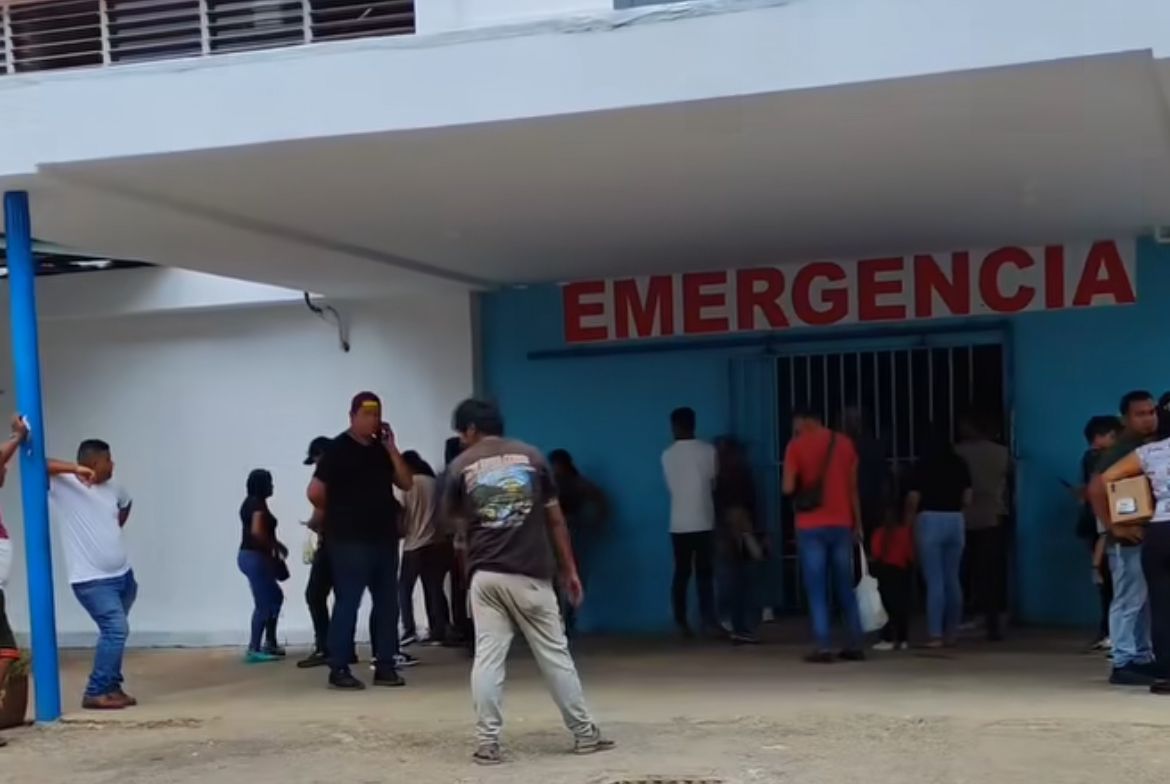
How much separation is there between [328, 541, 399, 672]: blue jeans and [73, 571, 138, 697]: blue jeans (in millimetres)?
1189

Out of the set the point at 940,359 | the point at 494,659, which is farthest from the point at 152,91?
the point at 940,359

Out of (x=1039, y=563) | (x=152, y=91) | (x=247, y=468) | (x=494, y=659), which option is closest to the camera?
(x=494, y=659)

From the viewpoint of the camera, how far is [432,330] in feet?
38.1

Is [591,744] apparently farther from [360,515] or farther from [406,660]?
[406,660]

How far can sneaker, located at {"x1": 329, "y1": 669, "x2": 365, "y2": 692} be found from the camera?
8.60m

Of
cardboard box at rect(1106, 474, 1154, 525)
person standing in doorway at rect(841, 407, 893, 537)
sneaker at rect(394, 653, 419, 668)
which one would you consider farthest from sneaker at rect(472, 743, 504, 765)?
person standing in doorway at rect(841, 407, 893, 537)

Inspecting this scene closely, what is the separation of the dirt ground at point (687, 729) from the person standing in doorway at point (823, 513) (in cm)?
38

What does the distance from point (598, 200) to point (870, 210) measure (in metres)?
1.79

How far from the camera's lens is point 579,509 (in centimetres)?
1090

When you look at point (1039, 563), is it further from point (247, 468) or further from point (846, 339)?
point (247, 468)

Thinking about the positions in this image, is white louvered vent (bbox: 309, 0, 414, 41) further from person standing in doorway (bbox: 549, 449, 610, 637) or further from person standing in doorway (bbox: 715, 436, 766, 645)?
person standing in doorway (bbox: 715, 436, 766, 645)

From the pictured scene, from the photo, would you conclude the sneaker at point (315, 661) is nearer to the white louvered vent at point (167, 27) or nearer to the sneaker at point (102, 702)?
the sneaker at point (102, 702)

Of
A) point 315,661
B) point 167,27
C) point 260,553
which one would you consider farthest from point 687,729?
point 167,27

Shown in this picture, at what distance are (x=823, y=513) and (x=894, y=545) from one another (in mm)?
714
